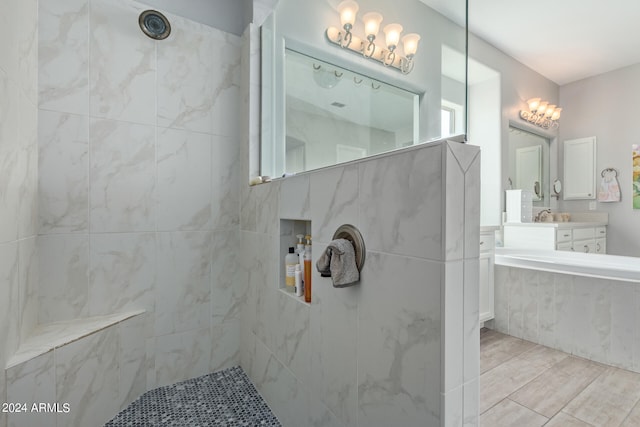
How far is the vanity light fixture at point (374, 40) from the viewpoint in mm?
1030

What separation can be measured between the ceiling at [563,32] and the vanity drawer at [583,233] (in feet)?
6.29

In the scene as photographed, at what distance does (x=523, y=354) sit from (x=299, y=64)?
2419 mm

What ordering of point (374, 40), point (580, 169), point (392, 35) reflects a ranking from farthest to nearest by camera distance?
point (580, 169) < point (374, 40) < point (392, 35)

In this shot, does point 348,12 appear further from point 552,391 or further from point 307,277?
point 552,391

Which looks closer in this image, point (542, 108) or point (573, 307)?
point (573, 307)

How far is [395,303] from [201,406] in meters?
1.27

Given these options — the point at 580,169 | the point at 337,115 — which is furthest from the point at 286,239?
the point at 580,169

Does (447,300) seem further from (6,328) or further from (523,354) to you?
(523,354)

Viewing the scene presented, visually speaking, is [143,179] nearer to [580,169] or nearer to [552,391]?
[552,391]

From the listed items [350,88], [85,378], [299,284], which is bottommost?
[85,378]

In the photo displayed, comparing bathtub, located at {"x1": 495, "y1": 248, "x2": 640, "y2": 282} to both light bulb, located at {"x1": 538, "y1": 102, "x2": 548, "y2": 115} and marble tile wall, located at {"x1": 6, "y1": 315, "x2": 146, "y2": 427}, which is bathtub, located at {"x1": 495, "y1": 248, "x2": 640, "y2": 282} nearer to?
light bulb, located at {"x1": 538, "y1": 102, "x2": 548, "y2": 115}

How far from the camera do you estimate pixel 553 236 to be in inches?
113

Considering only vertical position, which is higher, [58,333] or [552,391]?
[58,333]

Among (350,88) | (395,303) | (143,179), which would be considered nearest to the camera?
(395,303)
